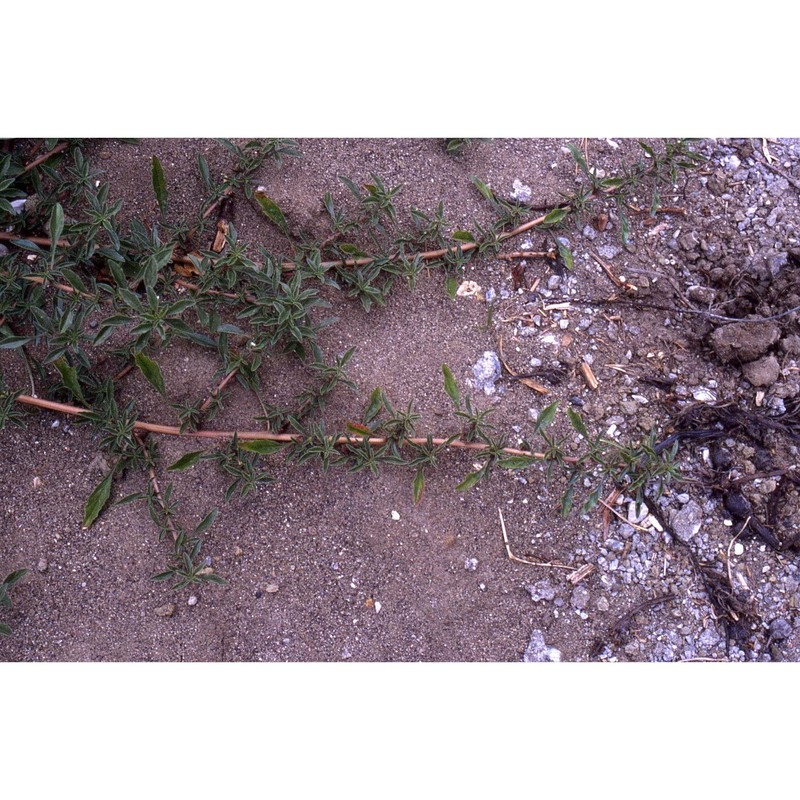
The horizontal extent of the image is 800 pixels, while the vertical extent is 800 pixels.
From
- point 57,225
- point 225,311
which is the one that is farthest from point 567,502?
point 57,225

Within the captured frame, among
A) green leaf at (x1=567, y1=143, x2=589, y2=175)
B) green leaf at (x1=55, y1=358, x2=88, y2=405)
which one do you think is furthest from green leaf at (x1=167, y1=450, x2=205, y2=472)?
green leaf at (x1=567, y1=143, x2=589, y2=175)

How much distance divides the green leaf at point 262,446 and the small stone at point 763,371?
1.35 metres

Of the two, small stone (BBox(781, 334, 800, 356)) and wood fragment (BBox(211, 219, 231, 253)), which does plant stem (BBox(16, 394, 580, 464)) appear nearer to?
wood fragment (BBox(211, 219, 231, 253))

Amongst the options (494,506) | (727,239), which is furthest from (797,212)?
(494,506)

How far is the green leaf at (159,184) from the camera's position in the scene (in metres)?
2.19

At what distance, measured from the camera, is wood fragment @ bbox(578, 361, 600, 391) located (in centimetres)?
222

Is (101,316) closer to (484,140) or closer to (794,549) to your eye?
(484,140)

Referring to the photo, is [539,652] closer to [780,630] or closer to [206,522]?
[780,630]

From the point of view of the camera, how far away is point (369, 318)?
2244 mm

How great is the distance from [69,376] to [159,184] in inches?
24.6

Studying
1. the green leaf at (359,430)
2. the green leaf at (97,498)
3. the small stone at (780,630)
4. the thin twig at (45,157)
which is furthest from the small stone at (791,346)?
the thin twig at (45,157)

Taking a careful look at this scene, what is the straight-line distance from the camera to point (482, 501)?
7.02 feet

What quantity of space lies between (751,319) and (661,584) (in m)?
0.82

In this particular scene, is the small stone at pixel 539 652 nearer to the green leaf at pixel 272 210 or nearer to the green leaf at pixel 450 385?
the green leaf at pixel 450 385
